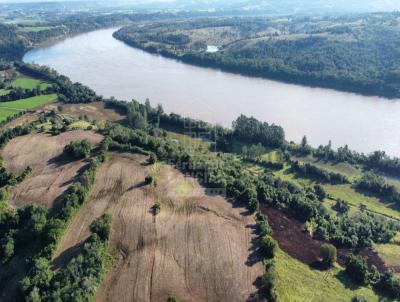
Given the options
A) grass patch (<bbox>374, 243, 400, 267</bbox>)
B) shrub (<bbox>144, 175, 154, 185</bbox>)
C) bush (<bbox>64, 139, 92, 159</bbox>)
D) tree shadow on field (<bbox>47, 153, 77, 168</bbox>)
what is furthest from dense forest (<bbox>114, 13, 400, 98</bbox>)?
tree shadow on field (<bbox>47, 153, 77, 168</bbox>)

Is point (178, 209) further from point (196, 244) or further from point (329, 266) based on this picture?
point (329, 266)

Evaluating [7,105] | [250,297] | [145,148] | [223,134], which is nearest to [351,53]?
[223,134]

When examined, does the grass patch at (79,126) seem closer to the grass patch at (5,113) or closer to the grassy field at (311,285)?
the grass patch at (5,113)

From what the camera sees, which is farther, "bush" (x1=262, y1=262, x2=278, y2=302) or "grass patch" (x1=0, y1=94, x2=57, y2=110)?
"grass patch" (x1=0, y1=94, x2=57, y2=110)

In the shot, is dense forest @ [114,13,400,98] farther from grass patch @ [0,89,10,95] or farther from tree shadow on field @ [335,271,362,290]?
tree shadow on field @ [335,271,362,290]

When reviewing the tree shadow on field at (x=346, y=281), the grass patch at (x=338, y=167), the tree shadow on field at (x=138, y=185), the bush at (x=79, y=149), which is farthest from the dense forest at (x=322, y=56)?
the tree shadow on field at (x=138, y=185)
